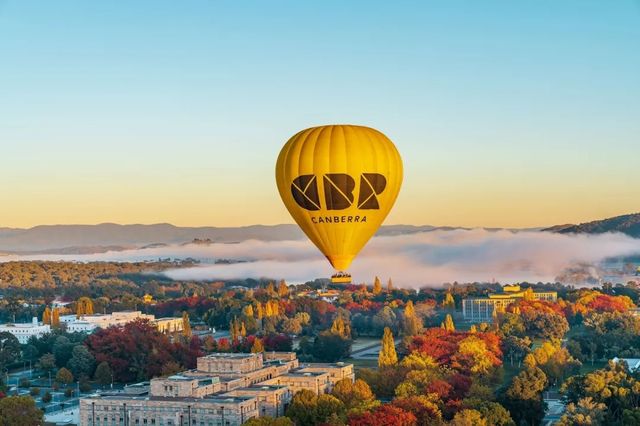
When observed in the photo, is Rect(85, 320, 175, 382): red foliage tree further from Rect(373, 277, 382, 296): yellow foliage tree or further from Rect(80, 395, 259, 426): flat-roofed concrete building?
Rect(373, 277, 382, 296): yellow foliage tree

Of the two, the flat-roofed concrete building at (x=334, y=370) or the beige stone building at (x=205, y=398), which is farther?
the flat-roofed concrete building at (x=334, y=370)

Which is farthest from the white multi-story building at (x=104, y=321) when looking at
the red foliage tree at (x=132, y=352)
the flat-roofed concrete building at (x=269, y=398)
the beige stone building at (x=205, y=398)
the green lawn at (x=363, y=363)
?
the flat-roofed concrete building at (x=269, y=398)

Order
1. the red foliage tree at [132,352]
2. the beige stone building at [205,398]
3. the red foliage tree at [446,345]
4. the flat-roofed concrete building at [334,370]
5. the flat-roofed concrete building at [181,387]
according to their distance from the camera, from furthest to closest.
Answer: the red foliage tree at [132,352]
the red foliage tree at [446,345]
the flat-roofed concrete building at [334,370]
the flat-roofed concrete building at [181,387]
the beige stone building at [205,398]

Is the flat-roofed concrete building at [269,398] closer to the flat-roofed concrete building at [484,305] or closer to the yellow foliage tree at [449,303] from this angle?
the yellow foliage tree at [449,303]

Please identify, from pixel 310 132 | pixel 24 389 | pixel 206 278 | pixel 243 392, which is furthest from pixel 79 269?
pixel 310 132

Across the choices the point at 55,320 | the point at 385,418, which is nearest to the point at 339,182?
the point at 385,418

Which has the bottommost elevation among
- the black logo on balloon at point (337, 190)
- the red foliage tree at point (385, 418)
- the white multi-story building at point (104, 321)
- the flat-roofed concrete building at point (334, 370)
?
the red foliage tree at point (385, 418)
